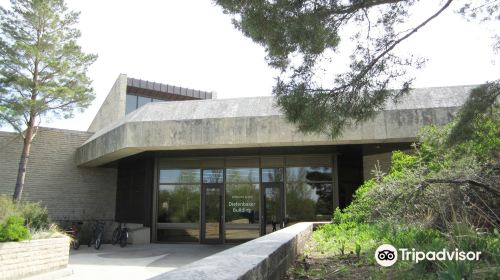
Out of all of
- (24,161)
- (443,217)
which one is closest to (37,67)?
(24,161)

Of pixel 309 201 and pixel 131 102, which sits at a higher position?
pixel 131 102

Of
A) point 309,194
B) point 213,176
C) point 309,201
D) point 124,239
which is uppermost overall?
point 213,176

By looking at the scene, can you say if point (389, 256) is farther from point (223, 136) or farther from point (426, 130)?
point (223, 136)

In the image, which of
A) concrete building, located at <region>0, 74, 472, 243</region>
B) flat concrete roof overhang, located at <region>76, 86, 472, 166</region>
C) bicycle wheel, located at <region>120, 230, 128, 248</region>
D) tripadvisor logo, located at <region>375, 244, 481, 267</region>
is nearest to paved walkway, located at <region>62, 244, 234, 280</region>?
bicycle wheel, located at <region>120, 230, 128, 248</region>

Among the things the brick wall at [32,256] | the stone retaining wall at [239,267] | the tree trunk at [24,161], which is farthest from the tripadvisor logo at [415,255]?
the tree trunk at [24,161]

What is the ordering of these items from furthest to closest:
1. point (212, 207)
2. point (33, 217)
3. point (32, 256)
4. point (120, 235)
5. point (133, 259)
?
point (212, 207) < point (120, 235) < point (133, 259) < point (33, 217) < point (32, 256)

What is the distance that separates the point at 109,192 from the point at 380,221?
55.3 ft

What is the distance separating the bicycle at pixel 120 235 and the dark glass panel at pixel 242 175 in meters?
4.50

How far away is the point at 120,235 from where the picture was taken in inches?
670

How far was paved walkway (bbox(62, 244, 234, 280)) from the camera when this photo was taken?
1006cm

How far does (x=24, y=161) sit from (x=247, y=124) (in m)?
10.2

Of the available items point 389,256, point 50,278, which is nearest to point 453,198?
point 389,256

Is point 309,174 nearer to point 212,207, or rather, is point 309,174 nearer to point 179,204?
point 212,207

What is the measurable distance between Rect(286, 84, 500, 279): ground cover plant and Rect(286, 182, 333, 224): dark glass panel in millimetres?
7379
